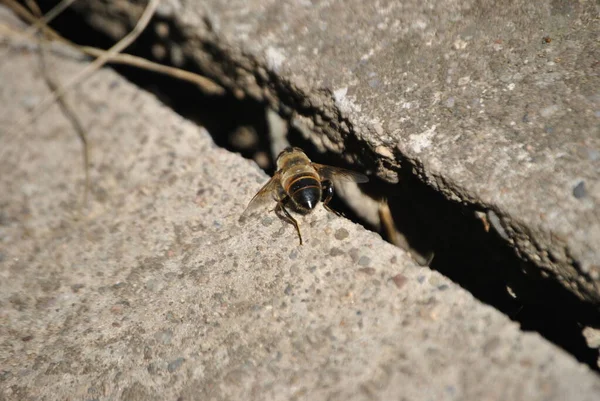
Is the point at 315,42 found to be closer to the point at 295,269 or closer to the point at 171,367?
the point at 295,269

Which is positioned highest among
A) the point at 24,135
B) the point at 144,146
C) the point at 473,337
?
the point at 473,337

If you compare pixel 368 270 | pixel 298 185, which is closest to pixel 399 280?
pixel 368 270

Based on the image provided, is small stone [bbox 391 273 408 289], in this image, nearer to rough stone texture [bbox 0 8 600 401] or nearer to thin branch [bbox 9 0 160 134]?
rough stone texture [bbox 0 8 600 401]

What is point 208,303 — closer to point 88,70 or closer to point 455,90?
point 455,90

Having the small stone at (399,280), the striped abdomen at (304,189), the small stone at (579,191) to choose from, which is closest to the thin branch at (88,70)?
the striped abdomen at (304,189)

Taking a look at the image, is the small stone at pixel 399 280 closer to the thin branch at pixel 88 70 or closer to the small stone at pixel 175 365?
the small stone at pixel 175 365

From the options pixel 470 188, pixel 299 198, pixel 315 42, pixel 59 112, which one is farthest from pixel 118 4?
pixel 470 188
